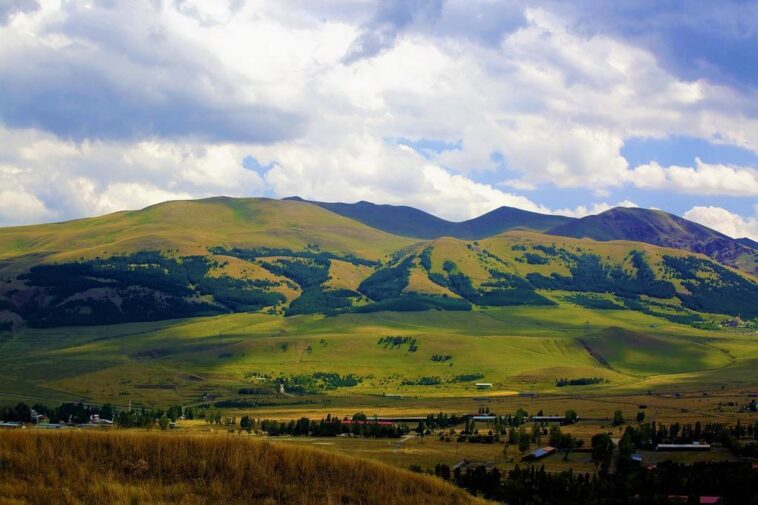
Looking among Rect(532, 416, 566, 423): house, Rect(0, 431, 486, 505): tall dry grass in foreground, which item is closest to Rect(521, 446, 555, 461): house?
Rect(532, 416, 566, 423): house

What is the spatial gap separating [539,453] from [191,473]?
Answer: 97.2 meters

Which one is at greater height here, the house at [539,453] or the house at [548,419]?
the house at [539,453]

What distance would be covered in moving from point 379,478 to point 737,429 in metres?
116

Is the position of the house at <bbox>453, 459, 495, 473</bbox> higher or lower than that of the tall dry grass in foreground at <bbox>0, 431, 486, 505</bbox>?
lower

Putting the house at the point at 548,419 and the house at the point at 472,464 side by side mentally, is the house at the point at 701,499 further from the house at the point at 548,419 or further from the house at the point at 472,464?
the house at the point at 548,419

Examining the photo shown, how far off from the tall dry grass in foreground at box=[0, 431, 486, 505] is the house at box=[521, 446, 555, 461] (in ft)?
288

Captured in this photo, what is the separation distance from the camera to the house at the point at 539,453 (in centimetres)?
12206

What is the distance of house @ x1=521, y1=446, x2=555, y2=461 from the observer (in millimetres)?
122062

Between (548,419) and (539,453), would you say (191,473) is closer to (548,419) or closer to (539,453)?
(539,453)

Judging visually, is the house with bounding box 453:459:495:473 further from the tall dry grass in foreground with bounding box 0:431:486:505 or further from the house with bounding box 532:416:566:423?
the tall dry grass in foreground with bounding box 0:431:486:505

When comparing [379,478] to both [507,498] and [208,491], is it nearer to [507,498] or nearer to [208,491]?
[208,491]

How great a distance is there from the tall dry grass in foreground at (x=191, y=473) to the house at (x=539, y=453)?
87883 mm

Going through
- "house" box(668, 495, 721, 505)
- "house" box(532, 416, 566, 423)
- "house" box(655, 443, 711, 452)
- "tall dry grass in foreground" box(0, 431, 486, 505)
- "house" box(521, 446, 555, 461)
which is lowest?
"house" box(532, 416, 566, 423)

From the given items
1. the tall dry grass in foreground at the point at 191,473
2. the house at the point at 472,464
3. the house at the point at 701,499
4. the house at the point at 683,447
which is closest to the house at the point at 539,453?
the house at the point at 472,464
